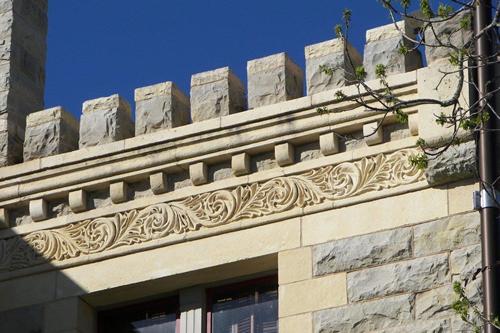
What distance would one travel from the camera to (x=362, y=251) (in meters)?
16.7

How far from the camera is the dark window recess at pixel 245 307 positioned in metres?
17.2

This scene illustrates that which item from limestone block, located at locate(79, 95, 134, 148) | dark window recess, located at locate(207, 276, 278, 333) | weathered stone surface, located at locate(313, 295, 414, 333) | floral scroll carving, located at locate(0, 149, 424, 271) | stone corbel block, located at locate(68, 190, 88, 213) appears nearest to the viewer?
weathered stone surface, located at locate(313, 295, 414, 333)

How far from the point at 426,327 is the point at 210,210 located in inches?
97.9

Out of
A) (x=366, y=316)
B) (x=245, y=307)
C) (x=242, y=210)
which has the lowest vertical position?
(x=366, y=316)

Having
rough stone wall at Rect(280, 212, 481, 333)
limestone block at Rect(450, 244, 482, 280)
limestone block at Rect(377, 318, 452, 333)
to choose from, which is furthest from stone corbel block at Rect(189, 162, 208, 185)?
limestone block at Rect(450, 244, 482, 280)

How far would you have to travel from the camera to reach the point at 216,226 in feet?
57.4

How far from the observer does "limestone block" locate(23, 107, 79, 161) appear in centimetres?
1852

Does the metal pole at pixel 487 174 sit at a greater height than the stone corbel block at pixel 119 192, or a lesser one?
lesser

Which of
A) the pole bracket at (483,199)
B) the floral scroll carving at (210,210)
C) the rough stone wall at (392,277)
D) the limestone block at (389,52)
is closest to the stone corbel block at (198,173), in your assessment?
the floral scroll carving at (210,210)

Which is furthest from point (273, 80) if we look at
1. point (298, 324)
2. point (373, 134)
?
point (298, 324)

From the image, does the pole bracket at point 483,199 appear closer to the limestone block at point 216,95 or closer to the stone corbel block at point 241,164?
the stone corbel block at point 241,164

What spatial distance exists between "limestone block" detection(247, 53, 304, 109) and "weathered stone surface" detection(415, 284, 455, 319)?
7.87ft

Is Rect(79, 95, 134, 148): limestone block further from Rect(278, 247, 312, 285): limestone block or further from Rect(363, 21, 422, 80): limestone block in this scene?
Rect(363, 21, 422, 80): limestone block

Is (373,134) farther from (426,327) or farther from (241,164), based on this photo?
(426,327)
